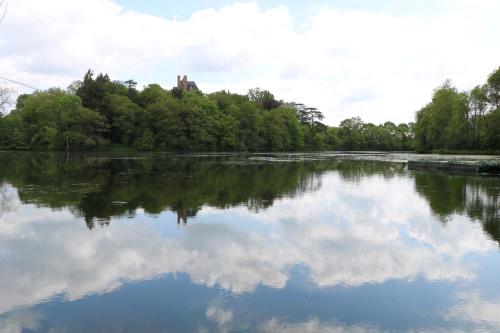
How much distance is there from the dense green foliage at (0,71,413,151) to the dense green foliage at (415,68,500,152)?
36686 mm

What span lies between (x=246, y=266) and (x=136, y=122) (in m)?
Answer: 79.5

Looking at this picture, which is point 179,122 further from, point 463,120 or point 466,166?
point 466,166

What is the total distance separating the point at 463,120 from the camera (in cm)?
6731

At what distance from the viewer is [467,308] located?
611cm

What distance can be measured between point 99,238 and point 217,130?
82.4 m

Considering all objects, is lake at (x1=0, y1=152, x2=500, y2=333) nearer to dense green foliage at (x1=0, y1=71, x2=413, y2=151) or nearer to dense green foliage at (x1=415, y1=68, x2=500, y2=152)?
dense green foliage at (x1=415, y1=68, x2=500, y2=152)

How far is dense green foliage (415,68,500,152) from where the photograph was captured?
2377 inches

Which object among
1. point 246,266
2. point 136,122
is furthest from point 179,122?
point 246,266

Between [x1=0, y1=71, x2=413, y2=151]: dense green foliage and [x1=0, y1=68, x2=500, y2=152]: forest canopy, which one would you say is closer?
[x1=0, y1=68, x2=500, y2=152]: forest canopy

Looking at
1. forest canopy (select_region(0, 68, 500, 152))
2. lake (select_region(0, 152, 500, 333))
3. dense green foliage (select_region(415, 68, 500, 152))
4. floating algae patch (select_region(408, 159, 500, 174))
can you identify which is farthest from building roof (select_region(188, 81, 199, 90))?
lake (select_region(0, 152, 500, 333))

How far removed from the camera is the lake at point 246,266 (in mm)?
5699

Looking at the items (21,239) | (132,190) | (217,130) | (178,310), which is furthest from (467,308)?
(217,130)

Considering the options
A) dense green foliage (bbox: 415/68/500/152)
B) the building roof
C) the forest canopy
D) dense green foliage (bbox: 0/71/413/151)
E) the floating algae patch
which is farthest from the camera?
the building roof

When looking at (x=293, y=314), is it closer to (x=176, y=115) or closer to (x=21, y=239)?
(x=21, y=239)
